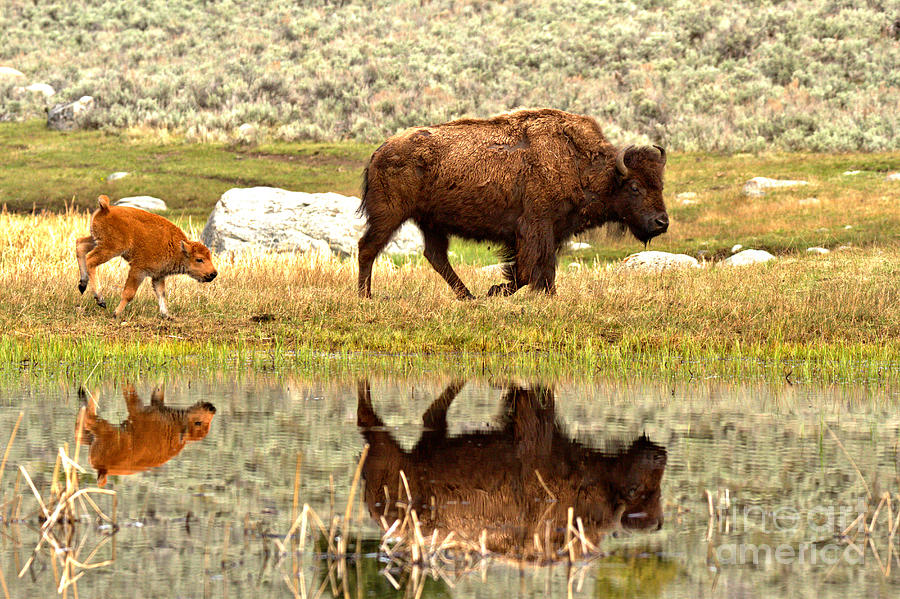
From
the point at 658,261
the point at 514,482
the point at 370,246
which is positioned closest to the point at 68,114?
the point at 658,261

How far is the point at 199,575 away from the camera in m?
4.88

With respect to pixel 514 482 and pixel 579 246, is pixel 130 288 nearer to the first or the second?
pixel 514 482

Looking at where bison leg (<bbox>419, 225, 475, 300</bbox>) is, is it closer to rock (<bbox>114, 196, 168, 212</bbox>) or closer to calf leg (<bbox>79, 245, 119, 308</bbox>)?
calf leg (<bbox>79, 245, 119, 308</bbox>)

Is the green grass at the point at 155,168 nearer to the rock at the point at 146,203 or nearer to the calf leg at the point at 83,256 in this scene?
the rock at the point at 146,203

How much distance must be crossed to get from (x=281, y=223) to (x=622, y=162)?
9517 millimetres

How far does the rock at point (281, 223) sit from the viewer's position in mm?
21781

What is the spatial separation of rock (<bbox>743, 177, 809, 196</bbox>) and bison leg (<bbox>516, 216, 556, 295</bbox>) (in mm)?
14852

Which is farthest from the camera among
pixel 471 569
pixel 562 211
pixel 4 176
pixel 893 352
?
pixel 4 176

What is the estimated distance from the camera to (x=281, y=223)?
22234mm

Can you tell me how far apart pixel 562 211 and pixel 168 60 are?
43299 mm

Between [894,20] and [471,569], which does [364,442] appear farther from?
[894,20]

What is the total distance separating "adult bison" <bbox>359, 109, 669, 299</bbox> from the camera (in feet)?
46.5

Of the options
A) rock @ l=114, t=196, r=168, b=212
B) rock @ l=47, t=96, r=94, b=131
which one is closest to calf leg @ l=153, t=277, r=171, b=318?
rock @ l=114, t=196, r=168, b=212

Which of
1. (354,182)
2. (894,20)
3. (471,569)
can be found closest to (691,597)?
(471,569)
